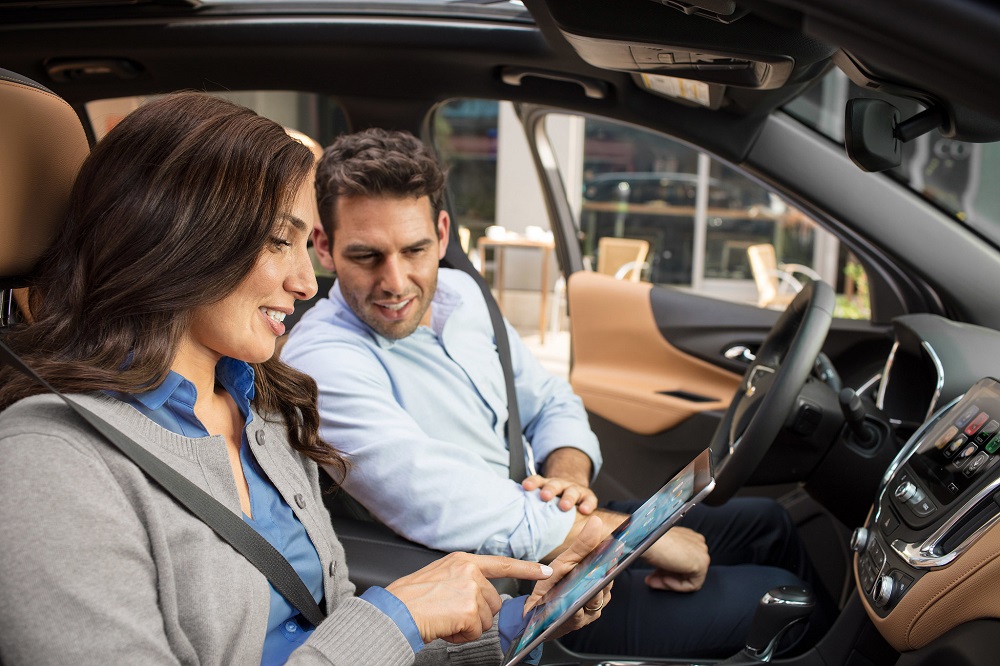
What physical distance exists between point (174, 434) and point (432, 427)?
0.69 m

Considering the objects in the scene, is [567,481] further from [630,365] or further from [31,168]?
[31,168]

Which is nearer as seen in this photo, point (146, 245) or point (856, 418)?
point (146, 245)

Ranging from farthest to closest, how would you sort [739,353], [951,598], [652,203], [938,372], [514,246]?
[652,203] → [514,246] → [739,353] → [938,372] → [951,598]

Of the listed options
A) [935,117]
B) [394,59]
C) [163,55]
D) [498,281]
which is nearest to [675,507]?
[935,117]

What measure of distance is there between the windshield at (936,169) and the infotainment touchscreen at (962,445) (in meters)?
0.40

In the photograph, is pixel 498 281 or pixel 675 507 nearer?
pixel 675 507

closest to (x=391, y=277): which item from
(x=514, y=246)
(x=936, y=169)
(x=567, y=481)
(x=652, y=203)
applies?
(x=567, y=481)

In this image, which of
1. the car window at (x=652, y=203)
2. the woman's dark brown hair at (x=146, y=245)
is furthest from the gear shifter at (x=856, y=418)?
the car window at (x=652, y=203)

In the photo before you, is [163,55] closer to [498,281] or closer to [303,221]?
[303,221]

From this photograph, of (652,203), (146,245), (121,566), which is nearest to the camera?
(121,566)

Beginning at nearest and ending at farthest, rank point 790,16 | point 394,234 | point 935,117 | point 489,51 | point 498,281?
1. point 790,16
2. point 935,117
3. point 394,234
4. point 489,51
5. point 498,281

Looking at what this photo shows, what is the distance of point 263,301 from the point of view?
3.43 feet

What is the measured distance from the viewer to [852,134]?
3.31 ft

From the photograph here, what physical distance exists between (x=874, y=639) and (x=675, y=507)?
0.60 meters
